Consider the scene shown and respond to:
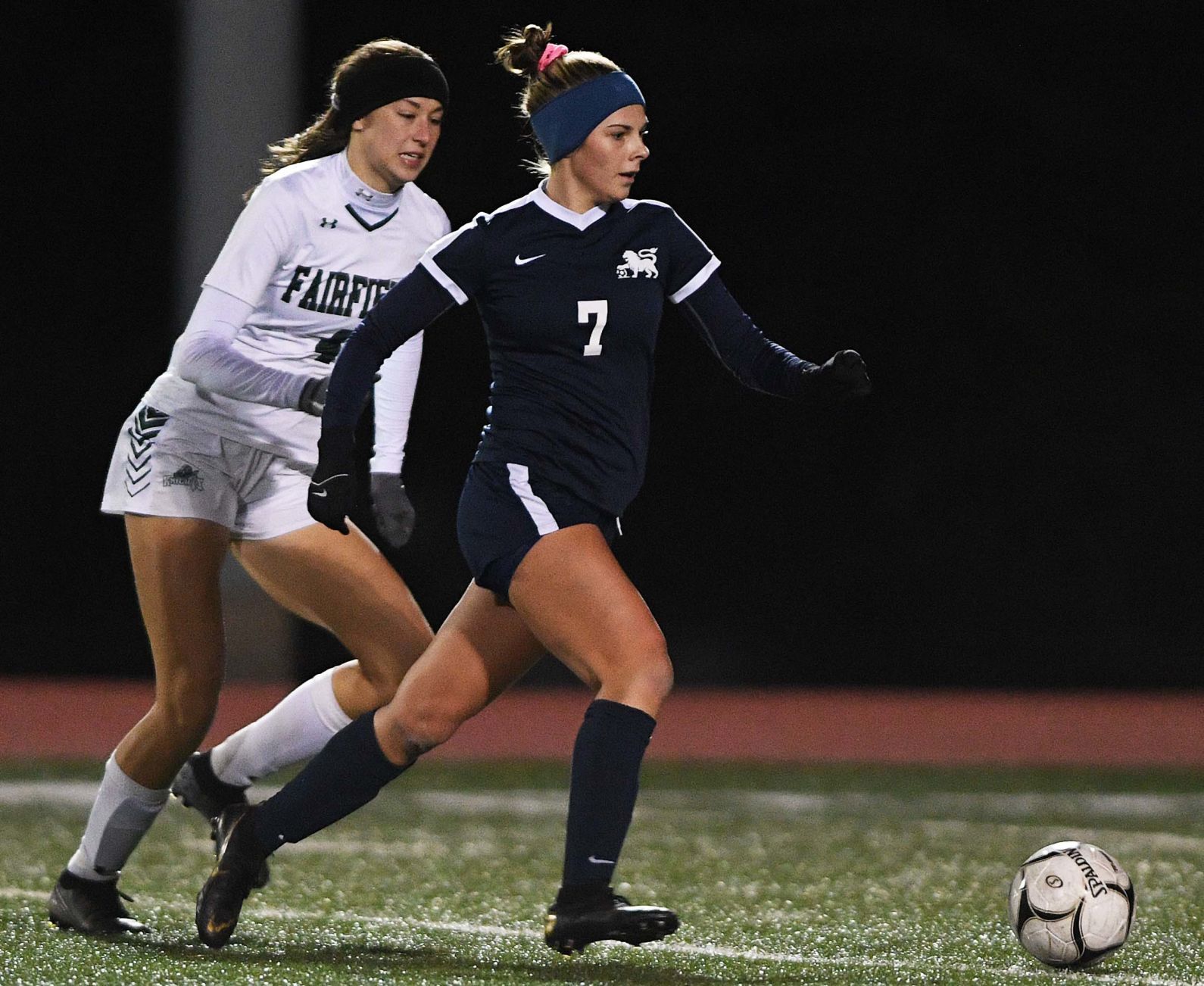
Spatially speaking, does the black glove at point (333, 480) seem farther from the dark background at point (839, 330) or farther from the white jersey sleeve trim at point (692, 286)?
the dark background at point (839, 330)

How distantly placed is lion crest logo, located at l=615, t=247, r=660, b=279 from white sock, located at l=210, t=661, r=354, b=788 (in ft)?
3.97

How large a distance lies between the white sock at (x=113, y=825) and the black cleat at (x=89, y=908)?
0.02 metres

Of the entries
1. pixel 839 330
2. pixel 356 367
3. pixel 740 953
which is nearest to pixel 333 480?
pixel 356 367

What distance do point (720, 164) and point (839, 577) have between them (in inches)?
125

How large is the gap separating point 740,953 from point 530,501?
3.54ft

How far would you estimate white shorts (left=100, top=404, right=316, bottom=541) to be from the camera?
4.38 metres

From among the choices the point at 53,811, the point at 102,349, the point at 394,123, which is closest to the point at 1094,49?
the point at 102,349

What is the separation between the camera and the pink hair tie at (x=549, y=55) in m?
4.11

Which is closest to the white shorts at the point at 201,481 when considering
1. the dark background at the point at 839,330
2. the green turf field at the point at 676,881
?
the green turf field at the point at 676,881

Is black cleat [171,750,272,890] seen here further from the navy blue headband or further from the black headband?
the navy blue headband

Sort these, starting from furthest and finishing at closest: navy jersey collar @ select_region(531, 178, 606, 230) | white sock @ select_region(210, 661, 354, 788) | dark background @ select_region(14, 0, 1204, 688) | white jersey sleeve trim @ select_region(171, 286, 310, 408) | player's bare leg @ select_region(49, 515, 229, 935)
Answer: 1. dark background @ select_region(14, 0, 1204, 688)
2. white sock @ select_region(210, 661, 354, 788)
3. player's bare leg @ select_region(49, 515, 229, 935)
4. white jersey sleeve trim @ select_region(171, 286, 310, 408)
5. navy jersey collar @ select_region(531, 178, 606, 230)

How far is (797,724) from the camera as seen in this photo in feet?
38.2

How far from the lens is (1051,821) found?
23.4ft

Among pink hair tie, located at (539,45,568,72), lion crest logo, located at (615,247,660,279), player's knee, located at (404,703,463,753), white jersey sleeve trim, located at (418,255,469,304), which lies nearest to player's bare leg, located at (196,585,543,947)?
player's knee, located at (404,703,463,753)
